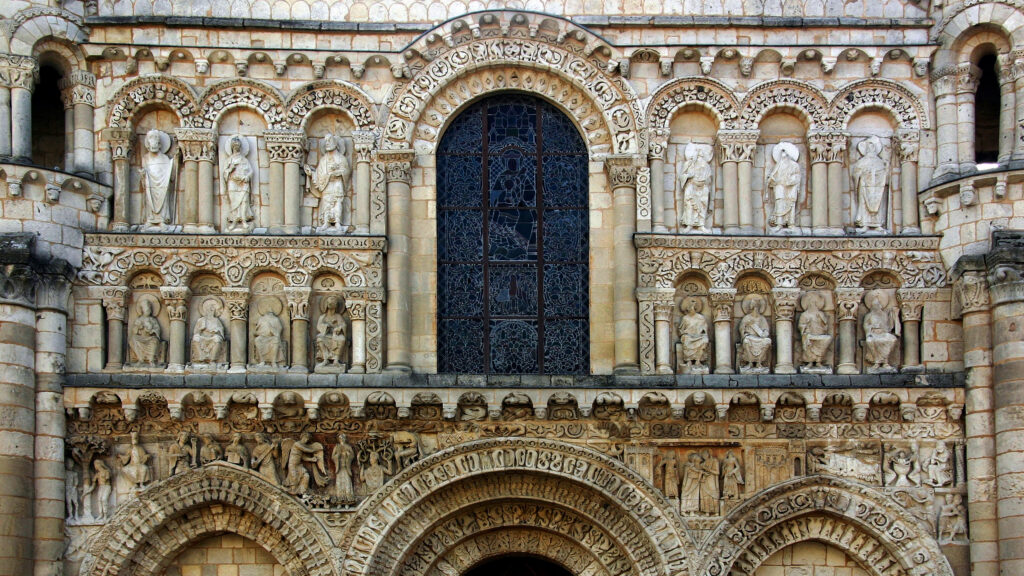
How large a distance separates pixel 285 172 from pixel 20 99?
3169 millimetres

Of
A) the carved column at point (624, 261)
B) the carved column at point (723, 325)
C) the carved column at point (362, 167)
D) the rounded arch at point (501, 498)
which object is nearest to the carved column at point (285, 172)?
the carved column at point (362, 167)

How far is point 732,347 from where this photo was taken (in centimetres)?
1786

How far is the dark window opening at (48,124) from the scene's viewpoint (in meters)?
18.9

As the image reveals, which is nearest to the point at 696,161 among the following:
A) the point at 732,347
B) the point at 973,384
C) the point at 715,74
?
the point at 715,74

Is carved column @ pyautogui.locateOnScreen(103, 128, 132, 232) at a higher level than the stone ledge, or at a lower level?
higher

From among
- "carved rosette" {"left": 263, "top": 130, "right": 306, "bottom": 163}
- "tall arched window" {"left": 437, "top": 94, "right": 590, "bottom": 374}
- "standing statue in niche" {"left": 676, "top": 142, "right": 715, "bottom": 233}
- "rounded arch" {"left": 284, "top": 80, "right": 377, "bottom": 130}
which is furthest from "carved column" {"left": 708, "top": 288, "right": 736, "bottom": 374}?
"carved rosette" {"left": 263, "top": 130, "right": 306, "bottom": 163}

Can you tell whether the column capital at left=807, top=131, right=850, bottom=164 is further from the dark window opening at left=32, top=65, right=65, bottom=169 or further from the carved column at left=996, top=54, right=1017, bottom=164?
the dark window opening at left=32, top=65, right=65, bottom=169

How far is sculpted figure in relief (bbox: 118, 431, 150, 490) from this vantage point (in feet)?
56.6

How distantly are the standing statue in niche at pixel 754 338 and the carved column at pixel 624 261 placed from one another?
127cm

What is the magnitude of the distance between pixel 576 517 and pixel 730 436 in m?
2.04

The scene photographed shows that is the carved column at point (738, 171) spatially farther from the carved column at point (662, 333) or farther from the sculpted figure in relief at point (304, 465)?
the sculpted figure in relief at point (304, 465)

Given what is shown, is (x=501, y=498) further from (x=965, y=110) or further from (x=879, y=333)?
(x=965, y=110)

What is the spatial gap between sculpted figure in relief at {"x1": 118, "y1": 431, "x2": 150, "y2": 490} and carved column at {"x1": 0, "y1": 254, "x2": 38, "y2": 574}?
105 cm

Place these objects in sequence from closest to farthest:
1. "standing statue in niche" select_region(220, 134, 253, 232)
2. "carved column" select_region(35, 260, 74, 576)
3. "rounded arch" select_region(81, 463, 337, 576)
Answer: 1. "carved column" select_region(35, 260, 74, 576)
2. "rounded arch" select_region(81, 463, 337, 576)
3. "standing statue in niche" select_region(220, 134, 253, 232)
